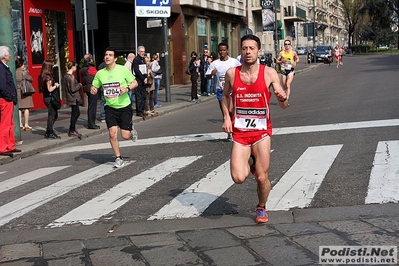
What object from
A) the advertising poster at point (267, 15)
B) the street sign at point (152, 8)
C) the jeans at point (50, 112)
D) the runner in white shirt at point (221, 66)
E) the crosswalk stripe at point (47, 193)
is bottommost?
the crosswalk stripe at point (47, 193)

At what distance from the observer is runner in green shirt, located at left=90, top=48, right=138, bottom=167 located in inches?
390

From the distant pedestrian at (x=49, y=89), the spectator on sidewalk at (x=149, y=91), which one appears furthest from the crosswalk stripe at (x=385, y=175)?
the spectator on sidewalk at (x=149, y=91)

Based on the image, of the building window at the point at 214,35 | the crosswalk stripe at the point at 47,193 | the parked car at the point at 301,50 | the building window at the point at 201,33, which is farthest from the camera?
the parked car at the point at 301,50

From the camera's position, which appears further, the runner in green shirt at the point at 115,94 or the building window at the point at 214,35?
the building window at the point at 214,35

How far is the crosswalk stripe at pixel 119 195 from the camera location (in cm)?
682

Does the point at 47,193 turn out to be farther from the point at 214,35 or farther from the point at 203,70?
the point at 214,35

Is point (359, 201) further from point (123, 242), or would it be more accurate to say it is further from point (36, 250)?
point (36, 250)

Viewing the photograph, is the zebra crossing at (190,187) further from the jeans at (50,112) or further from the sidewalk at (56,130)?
the jeans at (50,112)

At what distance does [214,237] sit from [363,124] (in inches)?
311

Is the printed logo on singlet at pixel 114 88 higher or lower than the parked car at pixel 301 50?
lower

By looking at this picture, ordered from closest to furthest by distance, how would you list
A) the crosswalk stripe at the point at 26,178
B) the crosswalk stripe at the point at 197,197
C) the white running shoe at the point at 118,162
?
the crosswalk stripe at the point at 197,197, the crosswalk stripe at the point at 26,178, the white running shoe at the point at 118,162

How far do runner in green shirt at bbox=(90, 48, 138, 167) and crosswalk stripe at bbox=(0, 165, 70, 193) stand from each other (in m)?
1.15

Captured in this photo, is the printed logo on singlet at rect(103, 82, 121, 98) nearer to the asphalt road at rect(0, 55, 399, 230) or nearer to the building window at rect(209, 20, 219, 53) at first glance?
the asphalt road at rect(0, 55, 399, 230)

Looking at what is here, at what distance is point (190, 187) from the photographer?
8023mm
